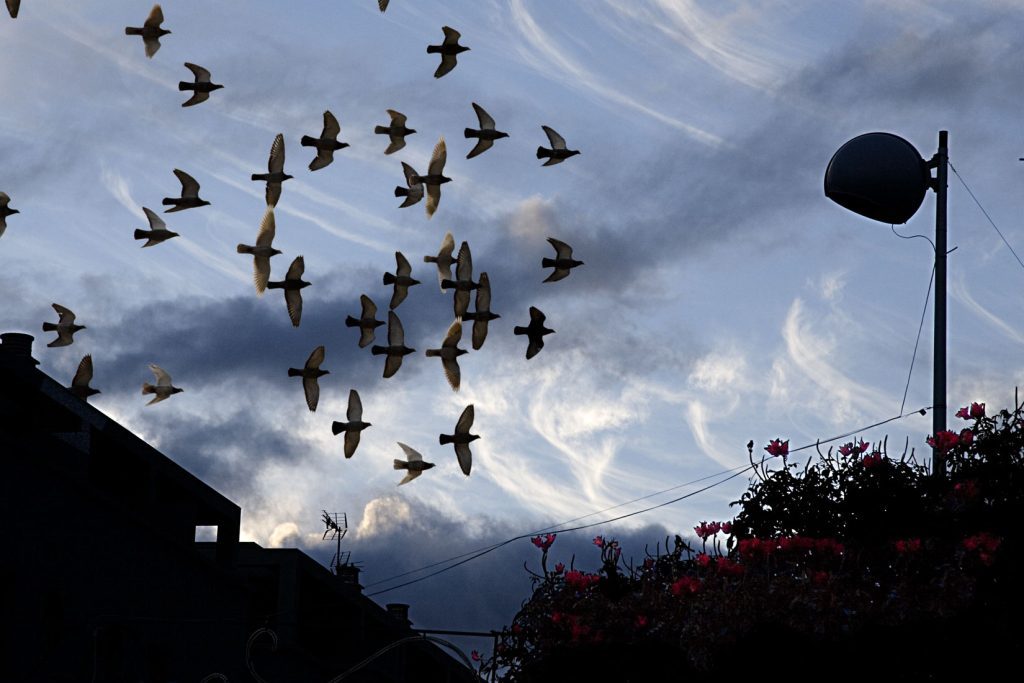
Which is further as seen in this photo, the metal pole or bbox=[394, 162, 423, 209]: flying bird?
the metal pole

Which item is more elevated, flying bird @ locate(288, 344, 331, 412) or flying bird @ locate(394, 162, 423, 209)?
flying bird @ locate(394, 162, 423, 209)

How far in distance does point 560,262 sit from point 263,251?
433 cm

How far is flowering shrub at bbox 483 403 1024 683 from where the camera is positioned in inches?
555

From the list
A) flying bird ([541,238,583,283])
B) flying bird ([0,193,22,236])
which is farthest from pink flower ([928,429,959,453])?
flying bird ([0,193,22,236])

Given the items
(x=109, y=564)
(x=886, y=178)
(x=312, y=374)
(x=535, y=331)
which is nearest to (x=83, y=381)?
(x=312, y=374)

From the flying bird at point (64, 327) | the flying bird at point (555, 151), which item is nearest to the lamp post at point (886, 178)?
the flying bird at point (555, 151)

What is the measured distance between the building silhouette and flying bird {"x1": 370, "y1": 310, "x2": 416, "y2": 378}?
10670mm

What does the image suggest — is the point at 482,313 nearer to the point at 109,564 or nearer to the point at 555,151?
the point at 555,151

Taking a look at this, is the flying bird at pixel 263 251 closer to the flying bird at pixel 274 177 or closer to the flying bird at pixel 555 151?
the flying bird at pixel 274 177

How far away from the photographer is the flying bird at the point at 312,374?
58.4ft

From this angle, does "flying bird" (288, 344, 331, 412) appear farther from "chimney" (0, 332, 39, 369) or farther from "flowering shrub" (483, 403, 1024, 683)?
"chimney" (0, 332, 39, 369)

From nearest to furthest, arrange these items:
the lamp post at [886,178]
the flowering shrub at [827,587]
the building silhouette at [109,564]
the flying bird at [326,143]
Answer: the flowering shrub at [827,587], the flying bird at [326,143], the lamp post at [886,178], the building silhouette at [109,564]

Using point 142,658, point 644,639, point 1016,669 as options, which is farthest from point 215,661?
point 1016,669

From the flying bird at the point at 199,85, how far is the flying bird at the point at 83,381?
4.26 m
